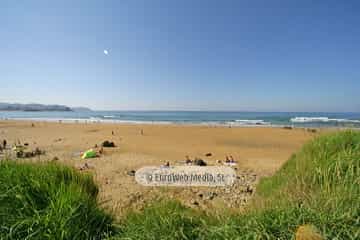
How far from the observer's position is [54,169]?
2.88 metres

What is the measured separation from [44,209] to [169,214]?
1.13 meters

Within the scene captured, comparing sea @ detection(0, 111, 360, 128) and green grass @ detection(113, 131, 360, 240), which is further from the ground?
green grass @ detection(113, 131, 360, 240)

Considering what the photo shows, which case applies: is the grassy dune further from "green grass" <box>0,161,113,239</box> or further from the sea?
the sea

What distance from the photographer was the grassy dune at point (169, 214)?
193 cm

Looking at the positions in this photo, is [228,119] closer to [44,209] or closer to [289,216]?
[289,216]

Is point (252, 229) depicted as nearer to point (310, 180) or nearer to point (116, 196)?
point (310, 180)

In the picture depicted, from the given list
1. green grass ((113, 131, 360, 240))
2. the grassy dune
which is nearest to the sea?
green grass ((113, 131, 360, 240))

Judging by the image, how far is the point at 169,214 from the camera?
2346 mm

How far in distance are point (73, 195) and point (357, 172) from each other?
2867 mm

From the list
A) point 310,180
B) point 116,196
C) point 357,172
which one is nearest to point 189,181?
point 116,196

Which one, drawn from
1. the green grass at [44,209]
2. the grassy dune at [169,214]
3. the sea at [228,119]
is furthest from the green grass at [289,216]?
the sea at [228,119]

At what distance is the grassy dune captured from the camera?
1935mm

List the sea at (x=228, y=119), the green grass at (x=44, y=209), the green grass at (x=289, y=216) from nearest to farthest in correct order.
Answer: the green grass at (x=289, y=216) < the green grass at (x=44, y=209) < the sea at (x=228, y=119)

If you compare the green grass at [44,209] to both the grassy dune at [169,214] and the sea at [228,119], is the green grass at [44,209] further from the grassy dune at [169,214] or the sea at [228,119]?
the sea at [228,119]
